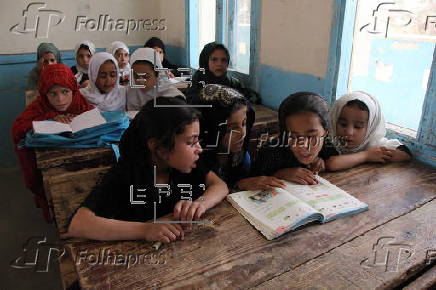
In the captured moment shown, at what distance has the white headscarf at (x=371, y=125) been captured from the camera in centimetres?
167

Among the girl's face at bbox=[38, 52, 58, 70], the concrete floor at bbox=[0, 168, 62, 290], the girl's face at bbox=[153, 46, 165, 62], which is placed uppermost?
the girl's face at bbox=[153, 46, 165, 62]

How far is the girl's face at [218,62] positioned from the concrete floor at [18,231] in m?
1.82

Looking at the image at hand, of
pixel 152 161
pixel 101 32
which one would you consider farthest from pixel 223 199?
pixel 101 32

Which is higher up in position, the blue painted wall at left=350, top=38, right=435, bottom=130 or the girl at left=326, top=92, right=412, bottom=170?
the blue painted wall at left=350, top=38, right=435, bottom=130

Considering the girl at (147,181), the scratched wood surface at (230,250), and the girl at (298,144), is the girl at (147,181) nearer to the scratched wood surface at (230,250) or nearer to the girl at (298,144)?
the scratched wood surface at (230,250)

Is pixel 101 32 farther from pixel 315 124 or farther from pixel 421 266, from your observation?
pixel 421 266

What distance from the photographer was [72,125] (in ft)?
6.54

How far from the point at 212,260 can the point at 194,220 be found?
0.21 metres

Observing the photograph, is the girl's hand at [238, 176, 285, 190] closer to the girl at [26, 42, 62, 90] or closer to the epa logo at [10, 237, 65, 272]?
the epa logo at [10, 237, 65, 272]

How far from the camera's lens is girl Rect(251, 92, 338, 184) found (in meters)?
1.42

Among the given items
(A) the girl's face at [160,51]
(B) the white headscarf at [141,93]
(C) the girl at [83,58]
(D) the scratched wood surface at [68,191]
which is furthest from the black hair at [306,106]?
(C) the girl at [83,58]

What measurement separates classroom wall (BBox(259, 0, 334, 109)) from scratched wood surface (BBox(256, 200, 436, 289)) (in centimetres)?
112

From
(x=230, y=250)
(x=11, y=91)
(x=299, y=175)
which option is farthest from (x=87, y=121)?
(x=11, y=91)

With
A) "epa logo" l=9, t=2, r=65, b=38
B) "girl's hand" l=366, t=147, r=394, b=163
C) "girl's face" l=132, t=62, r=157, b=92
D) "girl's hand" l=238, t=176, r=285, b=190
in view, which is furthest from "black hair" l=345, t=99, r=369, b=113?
"epa logo" l=9, t=2, r=65, b=38
